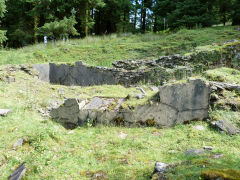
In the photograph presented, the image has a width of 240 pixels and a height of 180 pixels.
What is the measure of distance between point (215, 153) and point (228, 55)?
5319 millimetres

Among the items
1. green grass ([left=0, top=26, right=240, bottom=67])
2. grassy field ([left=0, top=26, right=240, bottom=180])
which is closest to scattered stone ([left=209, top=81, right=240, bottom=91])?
grassy field ([left=0, top=26, right=240, bottom=180])

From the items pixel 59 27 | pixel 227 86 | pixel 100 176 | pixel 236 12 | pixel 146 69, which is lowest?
pixel 100 176

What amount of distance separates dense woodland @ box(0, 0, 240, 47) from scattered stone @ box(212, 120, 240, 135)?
1157cm

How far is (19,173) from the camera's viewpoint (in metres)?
2.52

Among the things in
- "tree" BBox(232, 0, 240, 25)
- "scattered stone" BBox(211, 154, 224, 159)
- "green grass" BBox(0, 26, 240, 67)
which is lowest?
"scattered stone" BBox(211, 154, 224, 159)

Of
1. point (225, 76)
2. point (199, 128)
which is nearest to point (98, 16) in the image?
point (225, 76)

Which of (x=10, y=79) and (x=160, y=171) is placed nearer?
(x=160, y=171)

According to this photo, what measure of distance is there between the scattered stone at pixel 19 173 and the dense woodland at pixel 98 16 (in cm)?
1236

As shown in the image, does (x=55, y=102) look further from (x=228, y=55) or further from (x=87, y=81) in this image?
(x=228, y=55)

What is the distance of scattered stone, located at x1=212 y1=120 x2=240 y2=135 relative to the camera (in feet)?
10.5

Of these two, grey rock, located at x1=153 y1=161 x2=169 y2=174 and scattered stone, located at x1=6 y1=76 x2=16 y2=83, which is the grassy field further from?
scattered stone, located at x1=6 y1=76 x2=16 y2=83

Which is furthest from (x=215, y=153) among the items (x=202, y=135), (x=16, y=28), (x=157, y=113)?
(x=16, y=28)

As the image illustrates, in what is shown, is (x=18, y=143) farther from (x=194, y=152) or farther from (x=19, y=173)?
(x=194, y=152)

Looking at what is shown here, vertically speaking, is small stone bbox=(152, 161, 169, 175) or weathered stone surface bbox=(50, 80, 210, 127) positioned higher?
weathered stone surface bbox=(50, 80, 210, 127)
